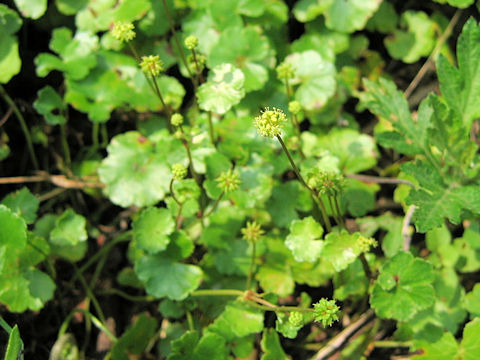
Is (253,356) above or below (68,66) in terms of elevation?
below

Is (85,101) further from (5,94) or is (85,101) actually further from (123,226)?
(123,226)

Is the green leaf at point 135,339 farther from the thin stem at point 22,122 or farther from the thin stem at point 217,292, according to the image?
the thin stem at point 22,122

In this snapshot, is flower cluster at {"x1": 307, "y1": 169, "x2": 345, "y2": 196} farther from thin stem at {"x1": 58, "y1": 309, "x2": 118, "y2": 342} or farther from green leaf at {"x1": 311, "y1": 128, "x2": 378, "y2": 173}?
thin stem at {"x1": 58, "y1": 309, "x2": 118, "y2": 342}

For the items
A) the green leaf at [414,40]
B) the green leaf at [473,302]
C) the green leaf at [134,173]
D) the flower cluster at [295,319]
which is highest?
the green leaf at [414,40]

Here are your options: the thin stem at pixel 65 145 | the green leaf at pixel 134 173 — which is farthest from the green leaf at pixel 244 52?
the thin stem at pixel 65 145

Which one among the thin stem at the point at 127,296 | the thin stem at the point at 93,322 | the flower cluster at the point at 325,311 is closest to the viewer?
the flower cluster at the point at 325,311

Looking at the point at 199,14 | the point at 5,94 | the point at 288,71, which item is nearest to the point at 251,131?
the point at 288,71
